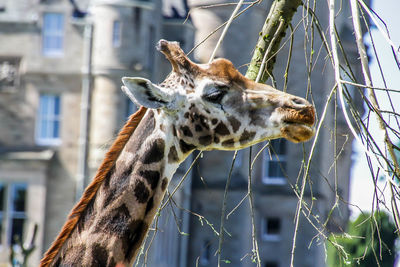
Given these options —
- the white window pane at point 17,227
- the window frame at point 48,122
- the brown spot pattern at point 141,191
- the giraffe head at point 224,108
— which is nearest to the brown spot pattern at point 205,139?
the giraffe head at point 224,108

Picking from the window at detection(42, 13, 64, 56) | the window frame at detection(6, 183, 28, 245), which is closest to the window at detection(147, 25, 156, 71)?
the window at detection(42, 13, 64, 56)

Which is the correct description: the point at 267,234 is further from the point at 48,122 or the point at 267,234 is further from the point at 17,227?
the point at 17,227

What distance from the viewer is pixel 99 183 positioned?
18.6 feet

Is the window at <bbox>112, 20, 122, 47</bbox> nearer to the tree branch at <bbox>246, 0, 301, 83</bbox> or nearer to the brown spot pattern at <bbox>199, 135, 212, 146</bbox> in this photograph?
the tree branch at <bbox>246, 0, 301, 83</bbox>


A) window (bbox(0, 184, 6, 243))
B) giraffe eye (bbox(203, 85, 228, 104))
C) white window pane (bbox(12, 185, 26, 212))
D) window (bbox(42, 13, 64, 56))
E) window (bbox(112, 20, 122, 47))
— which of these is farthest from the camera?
window (bbox(42, 13, 64, 56))

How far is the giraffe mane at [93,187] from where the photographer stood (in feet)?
18.2

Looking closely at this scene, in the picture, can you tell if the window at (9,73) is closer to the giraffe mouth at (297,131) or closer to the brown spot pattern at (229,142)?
the brown spot pattern at (229,142)

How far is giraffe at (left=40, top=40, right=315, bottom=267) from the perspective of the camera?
218 inches

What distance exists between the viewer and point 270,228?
136 feet

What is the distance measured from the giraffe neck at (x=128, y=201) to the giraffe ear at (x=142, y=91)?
21 centimetres

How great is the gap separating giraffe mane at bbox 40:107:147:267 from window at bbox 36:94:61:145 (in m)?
32.8

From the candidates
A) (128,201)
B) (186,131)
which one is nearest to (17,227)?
(186,131)

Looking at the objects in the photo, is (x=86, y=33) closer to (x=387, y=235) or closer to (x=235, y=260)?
(x=235, y=260)

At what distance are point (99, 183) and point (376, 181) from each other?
1.60 m
